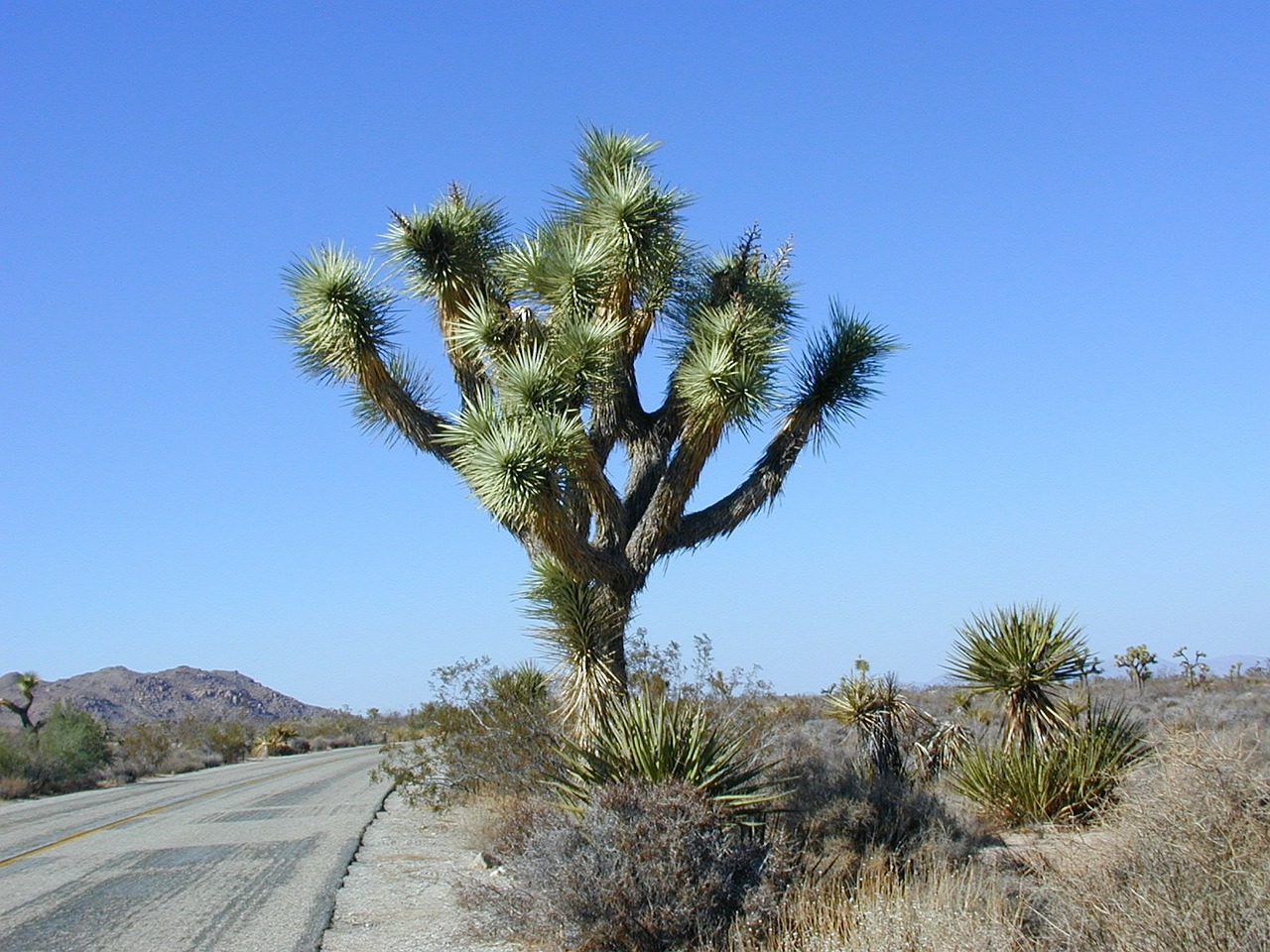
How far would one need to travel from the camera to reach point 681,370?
11039 mm

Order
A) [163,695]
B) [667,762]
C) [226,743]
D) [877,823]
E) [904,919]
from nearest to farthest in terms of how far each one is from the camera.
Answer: [904,919]
[667,762]
[877,823]
[226,743]
[163,695]

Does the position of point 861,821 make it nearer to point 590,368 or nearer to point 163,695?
point 590,368

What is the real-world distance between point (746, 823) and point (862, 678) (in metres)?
7.99

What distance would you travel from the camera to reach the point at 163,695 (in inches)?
3398

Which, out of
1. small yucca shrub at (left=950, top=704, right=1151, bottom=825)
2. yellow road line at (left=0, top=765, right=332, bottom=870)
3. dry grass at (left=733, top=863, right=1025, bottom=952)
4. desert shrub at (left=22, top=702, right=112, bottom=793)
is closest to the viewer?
dry grass at (left=733, top=863, right=1025, bottom=952)

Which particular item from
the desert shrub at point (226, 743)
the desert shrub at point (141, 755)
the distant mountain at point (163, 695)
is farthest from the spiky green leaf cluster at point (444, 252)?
the distant mountain at point (163, 695)

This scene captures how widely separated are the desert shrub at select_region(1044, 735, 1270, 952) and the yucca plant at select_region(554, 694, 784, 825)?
2320mm

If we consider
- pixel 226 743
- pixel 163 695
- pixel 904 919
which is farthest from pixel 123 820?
pixel 163 695

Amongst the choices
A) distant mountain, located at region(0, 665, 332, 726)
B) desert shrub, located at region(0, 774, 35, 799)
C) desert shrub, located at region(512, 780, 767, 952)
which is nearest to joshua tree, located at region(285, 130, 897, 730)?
desert shrub, located at region(512, 780, 767, 952)

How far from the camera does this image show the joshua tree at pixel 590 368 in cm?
1055

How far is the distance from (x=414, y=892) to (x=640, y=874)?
341cm

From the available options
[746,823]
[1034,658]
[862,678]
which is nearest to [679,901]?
[746,823]

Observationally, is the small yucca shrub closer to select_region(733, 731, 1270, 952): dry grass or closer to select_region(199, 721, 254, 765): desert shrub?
select_region(733, 731, 1270, 952): dry grass

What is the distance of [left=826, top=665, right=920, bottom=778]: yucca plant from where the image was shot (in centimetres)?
1385
